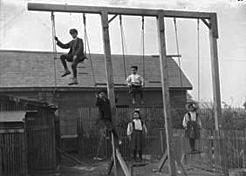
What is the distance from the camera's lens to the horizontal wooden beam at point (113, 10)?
9.30 m

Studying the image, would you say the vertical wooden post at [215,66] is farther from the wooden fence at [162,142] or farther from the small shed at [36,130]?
the small shed at [36,130]

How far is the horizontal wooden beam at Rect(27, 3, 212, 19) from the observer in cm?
930

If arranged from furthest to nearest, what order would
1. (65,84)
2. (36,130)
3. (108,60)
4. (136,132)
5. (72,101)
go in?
(72,101), (65,84), (36,130), (136,132), (108,60)

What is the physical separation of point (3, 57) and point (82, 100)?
6365mm

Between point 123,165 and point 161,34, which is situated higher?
point 161,34

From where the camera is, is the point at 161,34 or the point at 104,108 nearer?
the point at 104,108

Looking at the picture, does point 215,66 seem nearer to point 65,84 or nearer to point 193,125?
point 193,125

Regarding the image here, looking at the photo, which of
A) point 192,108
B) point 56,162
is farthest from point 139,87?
point 56,162

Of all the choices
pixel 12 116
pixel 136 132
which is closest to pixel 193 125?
pixel 136 132

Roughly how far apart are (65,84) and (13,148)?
10.8 m

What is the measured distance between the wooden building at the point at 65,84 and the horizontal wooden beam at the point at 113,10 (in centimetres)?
1065

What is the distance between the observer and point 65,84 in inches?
943

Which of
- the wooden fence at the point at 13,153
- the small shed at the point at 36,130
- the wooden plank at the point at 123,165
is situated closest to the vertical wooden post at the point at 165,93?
the wooden plank at the point at 123,165

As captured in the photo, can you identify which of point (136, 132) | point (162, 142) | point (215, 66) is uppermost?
point (215, 66)
